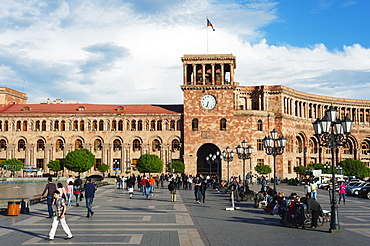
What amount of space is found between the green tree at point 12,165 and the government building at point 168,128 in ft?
15.3

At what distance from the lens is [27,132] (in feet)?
253

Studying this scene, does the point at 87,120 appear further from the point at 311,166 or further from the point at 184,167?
the point at 311,166

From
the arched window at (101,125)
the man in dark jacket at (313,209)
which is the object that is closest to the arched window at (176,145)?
the arched window at (101,125)

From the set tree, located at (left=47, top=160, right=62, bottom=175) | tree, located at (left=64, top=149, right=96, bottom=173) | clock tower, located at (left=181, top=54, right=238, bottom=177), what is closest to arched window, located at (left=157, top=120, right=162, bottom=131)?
clock tower, located at (left=181, top=54, right=238, bottom=177)

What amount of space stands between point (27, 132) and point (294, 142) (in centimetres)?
→ 5112

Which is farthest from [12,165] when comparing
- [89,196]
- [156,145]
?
[89,196]

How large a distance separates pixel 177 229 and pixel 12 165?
59628 millimetres

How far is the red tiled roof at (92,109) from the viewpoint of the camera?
254ft

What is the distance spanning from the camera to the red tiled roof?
77562mm

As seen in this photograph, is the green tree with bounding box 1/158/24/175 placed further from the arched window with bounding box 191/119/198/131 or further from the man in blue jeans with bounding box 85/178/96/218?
the man in blue jeans with bounding box 85/178/96/218

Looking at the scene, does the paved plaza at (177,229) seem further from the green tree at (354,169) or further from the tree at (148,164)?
the green tree at (354,169)

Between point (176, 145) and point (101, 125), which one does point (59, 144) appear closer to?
point (101, 125)

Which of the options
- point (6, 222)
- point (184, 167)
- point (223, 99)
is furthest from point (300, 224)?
point (223, 99)

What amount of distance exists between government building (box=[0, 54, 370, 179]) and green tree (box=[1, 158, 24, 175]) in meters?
4.67
